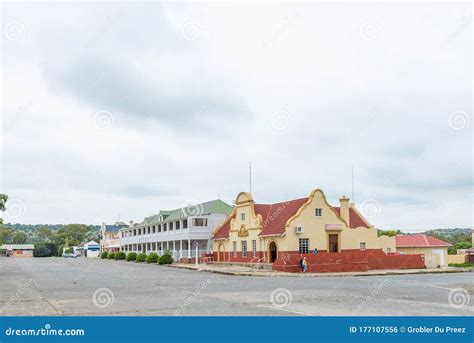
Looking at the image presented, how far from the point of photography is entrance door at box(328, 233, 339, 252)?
45.8 meters

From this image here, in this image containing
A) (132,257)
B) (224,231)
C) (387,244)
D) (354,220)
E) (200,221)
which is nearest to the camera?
(387,244)

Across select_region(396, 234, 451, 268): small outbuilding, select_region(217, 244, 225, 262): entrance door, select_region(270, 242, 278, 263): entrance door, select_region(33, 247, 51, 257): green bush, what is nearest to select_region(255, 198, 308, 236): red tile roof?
select_region(270, 242, 278, 263): entrance door

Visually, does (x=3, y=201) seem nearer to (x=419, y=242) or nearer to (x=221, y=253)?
(x=221, y=253)

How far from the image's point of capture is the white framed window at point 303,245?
44.2 meters

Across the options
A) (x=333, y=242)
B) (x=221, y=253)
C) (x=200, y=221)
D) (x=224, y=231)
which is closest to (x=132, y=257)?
(x=200, y=221)

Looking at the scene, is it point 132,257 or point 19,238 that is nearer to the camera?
point 132,257

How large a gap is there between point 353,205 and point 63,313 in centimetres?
4318

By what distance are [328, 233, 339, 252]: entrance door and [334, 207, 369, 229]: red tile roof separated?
427 centimetres

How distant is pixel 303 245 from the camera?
4438 centimetres

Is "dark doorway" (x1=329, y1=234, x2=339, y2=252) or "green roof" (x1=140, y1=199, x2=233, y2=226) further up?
"green roof" (x1=140, y1=199, x2=233, y2=226)

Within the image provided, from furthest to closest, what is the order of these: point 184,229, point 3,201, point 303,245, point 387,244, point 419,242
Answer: point 184,229, point 419,242, point 387,244, point 303,245, point 3,201

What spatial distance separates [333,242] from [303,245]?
3110 mm

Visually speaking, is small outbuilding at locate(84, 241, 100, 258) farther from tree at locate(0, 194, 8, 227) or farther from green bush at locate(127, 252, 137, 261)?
tree at locate(0, 194, 8, 227)
